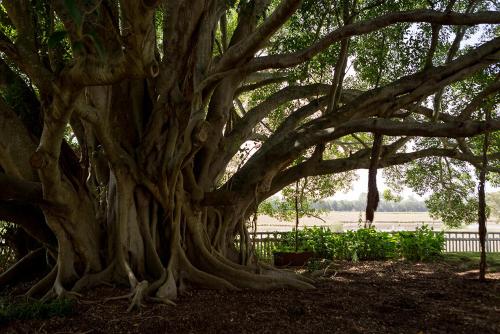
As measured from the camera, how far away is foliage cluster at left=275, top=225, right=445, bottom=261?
37.7 ft

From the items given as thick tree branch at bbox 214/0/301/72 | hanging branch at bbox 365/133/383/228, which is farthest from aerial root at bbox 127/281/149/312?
hanging branch at bbox 365/133/383/228

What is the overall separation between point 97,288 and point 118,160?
166 centimetres

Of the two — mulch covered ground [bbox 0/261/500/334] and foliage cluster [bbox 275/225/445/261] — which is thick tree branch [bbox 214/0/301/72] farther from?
foliage cluster [bbox 275/225/445/261]

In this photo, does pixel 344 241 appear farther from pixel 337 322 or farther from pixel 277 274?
pixel 337 322

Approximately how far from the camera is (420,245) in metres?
11.3

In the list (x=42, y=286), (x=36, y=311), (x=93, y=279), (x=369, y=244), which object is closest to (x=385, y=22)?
(x=93, y=279)

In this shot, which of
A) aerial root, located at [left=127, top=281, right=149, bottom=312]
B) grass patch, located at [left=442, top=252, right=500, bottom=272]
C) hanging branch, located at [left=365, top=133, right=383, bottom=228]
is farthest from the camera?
grass patch, located at [left=442, top=252, right=500, bottom=272]

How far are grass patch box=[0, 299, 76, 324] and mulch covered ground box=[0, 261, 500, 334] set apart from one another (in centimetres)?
10

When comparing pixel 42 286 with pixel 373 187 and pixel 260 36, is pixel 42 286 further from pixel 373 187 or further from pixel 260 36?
pixel 373 187

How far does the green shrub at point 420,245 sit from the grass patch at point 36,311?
8645 millimetres

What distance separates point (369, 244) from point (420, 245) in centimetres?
122

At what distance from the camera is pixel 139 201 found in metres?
6.58

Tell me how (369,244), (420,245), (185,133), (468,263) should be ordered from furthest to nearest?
(369,244)
(420,245)
(468,263)
(185,133)

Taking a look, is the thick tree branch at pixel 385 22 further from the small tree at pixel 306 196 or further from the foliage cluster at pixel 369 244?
the small tree at pixel 306 196
